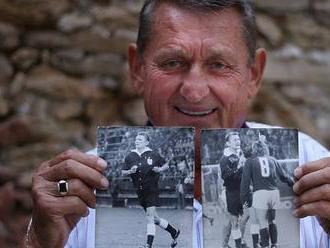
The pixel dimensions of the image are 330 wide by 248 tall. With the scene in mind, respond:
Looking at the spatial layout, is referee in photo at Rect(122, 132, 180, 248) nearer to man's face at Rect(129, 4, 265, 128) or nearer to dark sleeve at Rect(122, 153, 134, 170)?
dark sleeve at Rect(122, 153, 134, 170)

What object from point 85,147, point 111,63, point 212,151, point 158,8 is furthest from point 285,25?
point 212,151

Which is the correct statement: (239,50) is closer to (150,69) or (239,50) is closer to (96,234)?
(150,69)

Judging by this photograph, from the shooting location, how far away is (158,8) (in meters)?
2.21

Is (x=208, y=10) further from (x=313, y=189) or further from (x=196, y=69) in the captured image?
(x=313, y=189)

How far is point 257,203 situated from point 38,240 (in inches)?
19.7

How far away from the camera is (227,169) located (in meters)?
1.84

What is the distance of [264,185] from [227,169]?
0.08 m

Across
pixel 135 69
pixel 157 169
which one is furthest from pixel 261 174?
pixel 135 69

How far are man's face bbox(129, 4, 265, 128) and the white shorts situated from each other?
0.98ft

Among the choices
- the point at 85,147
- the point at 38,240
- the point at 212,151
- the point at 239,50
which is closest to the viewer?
the point at 212,151

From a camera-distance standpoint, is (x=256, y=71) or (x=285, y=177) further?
(x=256, y=71)

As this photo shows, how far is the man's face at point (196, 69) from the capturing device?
2084 millimetres

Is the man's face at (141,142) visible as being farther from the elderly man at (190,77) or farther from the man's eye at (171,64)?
the man's eye at (171,64)

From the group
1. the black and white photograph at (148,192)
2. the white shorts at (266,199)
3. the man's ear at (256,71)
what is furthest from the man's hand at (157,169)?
the man's ear at (256,71)
